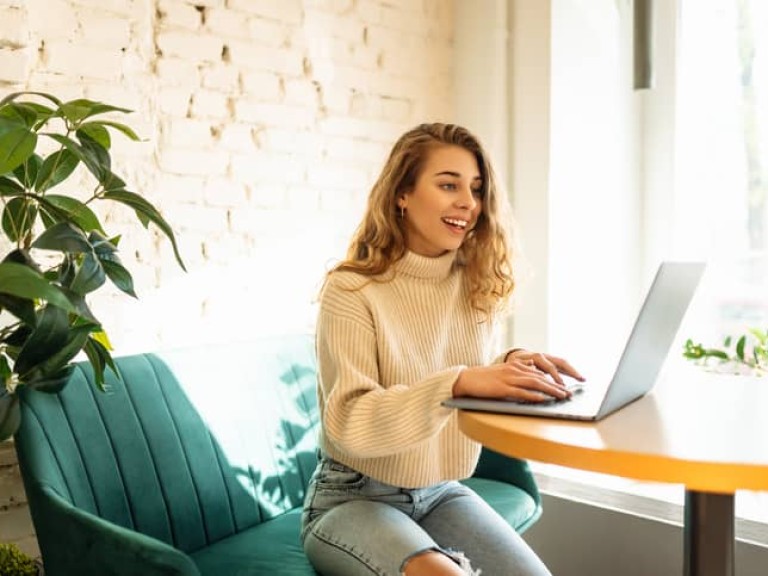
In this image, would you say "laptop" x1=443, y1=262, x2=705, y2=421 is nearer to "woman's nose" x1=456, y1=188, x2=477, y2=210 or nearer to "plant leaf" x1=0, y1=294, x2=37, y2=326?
"woman's nose" x1=456, y1=188, x2=477, y2=210

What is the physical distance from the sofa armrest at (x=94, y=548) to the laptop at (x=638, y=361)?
0.50m

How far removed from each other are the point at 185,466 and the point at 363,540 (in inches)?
22.7

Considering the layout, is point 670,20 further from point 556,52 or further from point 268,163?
point 268,163

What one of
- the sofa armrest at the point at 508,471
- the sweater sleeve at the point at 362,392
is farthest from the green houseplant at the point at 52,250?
the sofa armrest at the point at 508,471

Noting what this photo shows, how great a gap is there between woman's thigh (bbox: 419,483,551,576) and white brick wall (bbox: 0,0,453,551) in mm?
906

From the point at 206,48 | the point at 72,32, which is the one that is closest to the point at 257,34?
the point at 206,48

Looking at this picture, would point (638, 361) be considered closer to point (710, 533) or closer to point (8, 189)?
point (710, 533)

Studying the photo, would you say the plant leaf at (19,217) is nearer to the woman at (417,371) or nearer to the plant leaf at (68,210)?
the plant leaf at (68,210)

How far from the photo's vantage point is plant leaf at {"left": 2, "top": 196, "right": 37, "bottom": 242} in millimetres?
1521

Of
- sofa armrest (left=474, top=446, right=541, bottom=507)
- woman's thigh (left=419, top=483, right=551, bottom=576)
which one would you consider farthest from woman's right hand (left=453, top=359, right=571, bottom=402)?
sofa armrest (left=474, top=446, right=541, bottom=507)

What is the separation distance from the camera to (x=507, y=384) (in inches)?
53.8

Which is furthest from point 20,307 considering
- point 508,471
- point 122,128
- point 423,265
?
point 508,471

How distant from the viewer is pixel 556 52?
2.89 m

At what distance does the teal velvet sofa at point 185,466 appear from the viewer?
154cm
